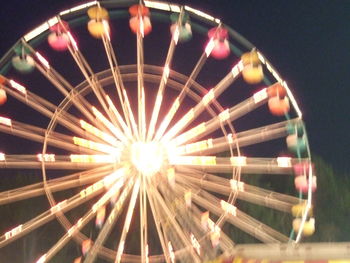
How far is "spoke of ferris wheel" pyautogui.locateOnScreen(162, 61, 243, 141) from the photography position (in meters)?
11.0

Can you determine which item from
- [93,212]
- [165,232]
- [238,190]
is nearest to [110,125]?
[93,212]

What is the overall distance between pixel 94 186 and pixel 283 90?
324 cm

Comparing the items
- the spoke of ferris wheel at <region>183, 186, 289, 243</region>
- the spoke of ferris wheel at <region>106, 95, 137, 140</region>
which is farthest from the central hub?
the spoke of ferris wheel at <region>183, 186, 289, 243</region>

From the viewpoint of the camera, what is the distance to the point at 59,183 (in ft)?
36.2

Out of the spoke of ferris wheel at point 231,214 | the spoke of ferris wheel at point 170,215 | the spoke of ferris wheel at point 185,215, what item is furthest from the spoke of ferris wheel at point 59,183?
the spoke of ferris wheel at point 231,214

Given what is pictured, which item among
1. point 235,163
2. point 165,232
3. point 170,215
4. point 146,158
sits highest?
point 146,158

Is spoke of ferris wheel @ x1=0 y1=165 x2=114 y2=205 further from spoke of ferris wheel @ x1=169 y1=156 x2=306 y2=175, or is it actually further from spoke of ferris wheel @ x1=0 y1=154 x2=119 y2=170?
spoke of ferris wheel @ x1=169 y1=156 x2=306 y2=175

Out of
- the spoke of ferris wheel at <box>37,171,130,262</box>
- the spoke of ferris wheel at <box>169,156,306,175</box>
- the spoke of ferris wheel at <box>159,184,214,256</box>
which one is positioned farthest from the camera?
the spoke of ferris wheel at <box>169,156,306,175</box>

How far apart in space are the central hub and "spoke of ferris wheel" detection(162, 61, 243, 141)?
1.07 ft

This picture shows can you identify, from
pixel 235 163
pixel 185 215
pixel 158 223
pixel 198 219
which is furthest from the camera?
pixel 235 163

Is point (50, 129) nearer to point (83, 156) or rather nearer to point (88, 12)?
point (83, 156)

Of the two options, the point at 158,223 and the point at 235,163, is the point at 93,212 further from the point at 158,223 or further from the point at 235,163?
the point at 235,163

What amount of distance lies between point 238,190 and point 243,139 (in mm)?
781

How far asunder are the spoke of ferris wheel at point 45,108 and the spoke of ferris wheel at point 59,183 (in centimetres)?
60
